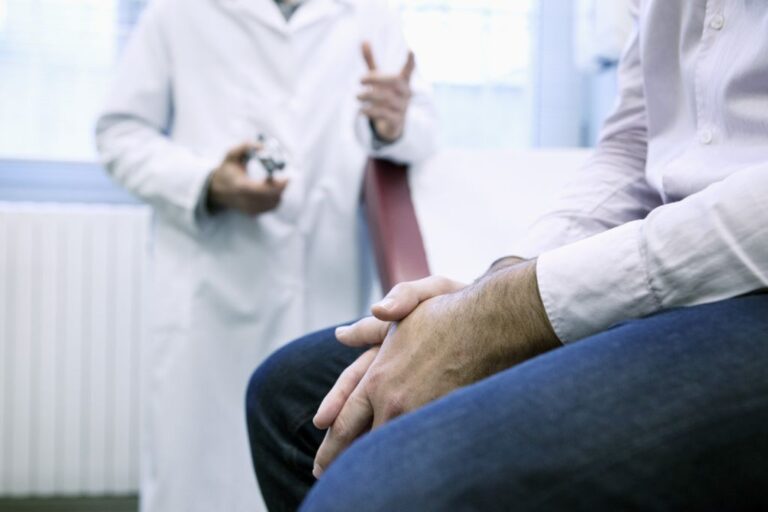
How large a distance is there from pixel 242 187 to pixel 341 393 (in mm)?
770

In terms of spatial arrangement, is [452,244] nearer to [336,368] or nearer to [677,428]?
[336,368]

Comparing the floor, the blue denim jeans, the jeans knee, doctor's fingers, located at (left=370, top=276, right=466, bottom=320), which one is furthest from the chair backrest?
the floor

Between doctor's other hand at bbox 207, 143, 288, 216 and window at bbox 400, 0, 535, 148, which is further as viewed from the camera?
window at bbox 400, 0, 535, 148

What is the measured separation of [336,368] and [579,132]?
1.54m

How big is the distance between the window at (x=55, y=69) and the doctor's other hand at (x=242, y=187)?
29.2 inches

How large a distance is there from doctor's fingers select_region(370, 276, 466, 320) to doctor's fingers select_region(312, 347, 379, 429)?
0.04 m

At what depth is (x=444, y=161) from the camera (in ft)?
4.63

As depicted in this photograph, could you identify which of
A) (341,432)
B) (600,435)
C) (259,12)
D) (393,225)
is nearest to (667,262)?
Result: (600,435)

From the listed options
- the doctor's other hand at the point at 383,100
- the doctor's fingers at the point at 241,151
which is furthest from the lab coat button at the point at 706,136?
the doctor's fingers at the point at 241,151

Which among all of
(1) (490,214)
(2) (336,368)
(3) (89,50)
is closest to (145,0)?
(3) (89,50)

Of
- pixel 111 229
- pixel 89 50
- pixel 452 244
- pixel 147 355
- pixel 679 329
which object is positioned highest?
pixel 89 50

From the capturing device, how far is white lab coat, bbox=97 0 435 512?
4.81 feet

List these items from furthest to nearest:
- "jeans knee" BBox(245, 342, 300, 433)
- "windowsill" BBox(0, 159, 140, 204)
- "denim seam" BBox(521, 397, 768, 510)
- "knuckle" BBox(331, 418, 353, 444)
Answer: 1. "windowsill" BBox(0, 159, 140, 204)
2. "jeans knee" BBox(245, 342, 300, 433)
3. "knuckle" BBox(331, 418, 353, 444)
4. "denim seam" BBox(521, 397, 768, 510)

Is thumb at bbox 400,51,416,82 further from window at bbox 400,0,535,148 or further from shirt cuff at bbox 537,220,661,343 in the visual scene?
shirt cuff at bbox 537,220,661,343
